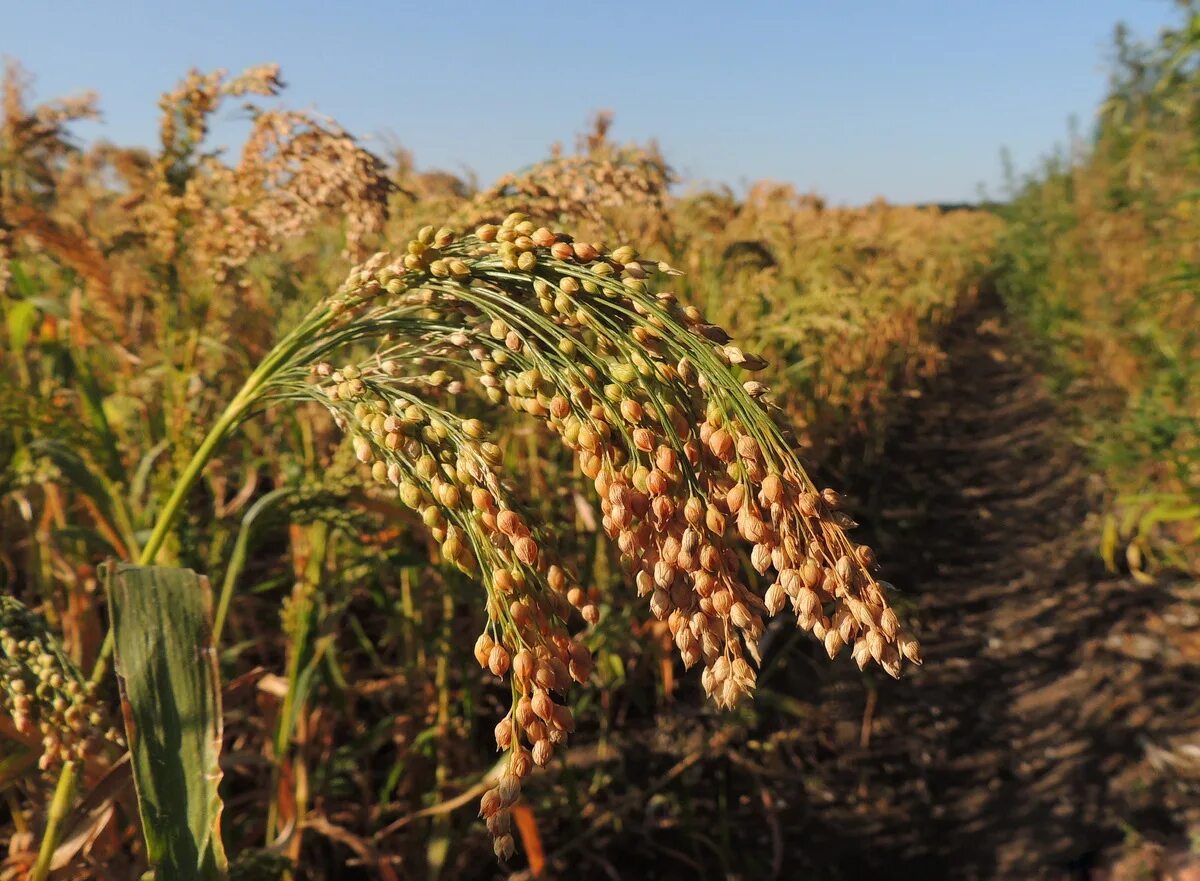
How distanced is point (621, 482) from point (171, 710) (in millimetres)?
616

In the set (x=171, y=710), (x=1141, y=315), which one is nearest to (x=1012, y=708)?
(x=1141, y=315)

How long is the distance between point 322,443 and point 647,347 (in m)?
1.96

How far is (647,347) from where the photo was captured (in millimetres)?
757

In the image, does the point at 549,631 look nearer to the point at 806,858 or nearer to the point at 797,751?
the point at 806,858

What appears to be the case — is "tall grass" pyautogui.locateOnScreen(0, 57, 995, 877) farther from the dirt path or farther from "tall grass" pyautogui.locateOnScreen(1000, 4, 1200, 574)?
"tall grass" pyautogui.locateOnScreen(1000, 4, 1200, 574)

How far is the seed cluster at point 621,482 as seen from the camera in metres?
0.71

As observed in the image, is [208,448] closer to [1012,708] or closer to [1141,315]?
[1012,708]

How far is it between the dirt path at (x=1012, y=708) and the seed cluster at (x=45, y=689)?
7.33 feet

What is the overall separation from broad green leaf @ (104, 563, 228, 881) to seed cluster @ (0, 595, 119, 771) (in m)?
0.10

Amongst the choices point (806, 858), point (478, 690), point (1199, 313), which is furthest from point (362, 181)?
point (1199, 313)

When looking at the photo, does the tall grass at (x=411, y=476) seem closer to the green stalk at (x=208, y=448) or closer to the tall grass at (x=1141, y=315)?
the green stalk at (x=208, y=448)

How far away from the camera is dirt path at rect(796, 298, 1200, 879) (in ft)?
8.68

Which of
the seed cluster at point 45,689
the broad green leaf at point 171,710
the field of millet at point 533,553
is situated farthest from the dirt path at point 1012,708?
the seed cluster at point 45,689

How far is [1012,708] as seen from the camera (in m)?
3.37
